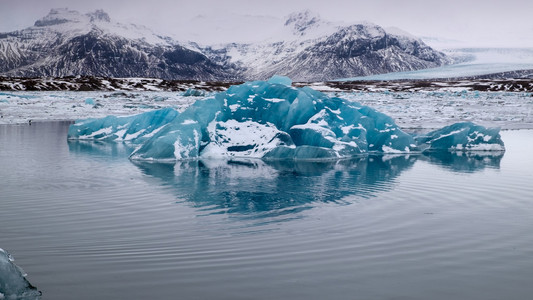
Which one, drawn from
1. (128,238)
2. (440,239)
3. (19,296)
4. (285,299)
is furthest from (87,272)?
(440,239)

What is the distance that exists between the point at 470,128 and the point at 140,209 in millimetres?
14927

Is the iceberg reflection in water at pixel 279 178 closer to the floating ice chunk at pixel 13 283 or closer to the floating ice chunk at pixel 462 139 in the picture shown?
the floating ice chunk at pixel 462 139

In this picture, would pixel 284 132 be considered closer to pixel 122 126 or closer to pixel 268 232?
pixel 122 126

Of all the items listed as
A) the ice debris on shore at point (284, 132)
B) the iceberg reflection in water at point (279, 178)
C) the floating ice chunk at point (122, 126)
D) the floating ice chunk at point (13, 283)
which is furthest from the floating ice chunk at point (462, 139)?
the floating ice chunk at point (13, 283)

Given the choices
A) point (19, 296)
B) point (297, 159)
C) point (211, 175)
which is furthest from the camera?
point (297, 159)

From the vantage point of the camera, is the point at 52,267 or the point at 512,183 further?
the point at 512,183

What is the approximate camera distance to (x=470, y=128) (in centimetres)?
1986

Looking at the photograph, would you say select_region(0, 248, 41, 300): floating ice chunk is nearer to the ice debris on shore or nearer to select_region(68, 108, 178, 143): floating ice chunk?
the ice debris on shore

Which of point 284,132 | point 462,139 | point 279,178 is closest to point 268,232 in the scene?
point 279,178

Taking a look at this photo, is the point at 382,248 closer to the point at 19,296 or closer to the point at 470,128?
the point at 19,296

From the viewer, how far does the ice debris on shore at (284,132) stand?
16359 millimetres

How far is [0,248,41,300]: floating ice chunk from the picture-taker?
443cm

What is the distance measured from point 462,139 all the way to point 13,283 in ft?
58.7

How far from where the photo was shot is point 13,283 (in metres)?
4.50
